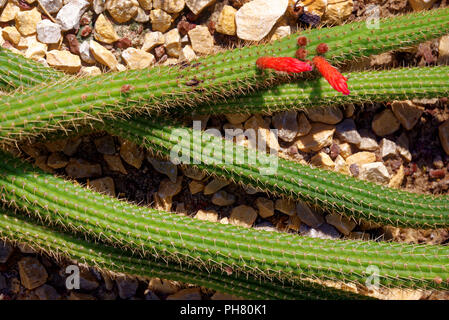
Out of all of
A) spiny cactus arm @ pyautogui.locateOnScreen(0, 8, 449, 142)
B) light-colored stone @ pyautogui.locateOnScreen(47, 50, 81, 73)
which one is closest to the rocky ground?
Answer: light-colored stone @ pyautogui.locateOnScreen(47, 50, 81, 73)

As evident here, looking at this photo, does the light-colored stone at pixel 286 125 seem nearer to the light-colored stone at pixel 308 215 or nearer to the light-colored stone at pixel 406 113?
the light-colored stone at pixel 308 215

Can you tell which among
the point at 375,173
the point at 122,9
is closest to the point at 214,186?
the point at 375,173

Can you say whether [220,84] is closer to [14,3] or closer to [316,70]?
[316,70]

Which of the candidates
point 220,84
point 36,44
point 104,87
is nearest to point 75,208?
point 104,87

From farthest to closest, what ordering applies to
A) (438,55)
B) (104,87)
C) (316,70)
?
(438,55) < (316,70) < (104,87)

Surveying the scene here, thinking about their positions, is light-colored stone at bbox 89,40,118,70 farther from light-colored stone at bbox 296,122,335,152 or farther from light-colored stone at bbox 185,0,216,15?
light-colored stone at bbox 296,122,335,152
